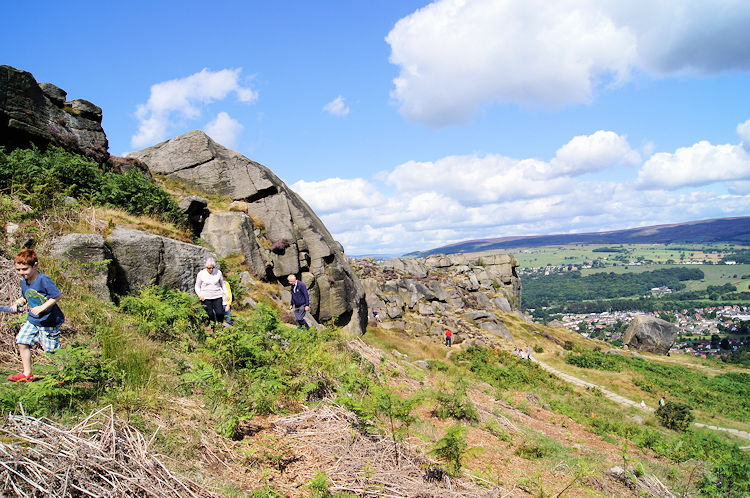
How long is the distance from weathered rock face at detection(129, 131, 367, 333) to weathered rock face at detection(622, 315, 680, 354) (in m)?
40.8

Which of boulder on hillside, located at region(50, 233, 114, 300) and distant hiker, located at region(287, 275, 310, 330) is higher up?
boulder on hillside, located at region(50, 233, 114, 300)

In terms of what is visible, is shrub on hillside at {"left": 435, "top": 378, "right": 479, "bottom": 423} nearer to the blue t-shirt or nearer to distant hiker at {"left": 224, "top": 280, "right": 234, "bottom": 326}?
distant hiker at {"left": 224, "top": 280, "right": 234, "bottom": 326}

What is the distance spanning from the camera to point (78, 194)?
11.7m

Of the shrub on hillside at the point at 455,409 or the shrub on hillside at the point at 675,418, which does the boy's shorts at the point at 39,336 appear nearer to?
the shrub on hillside at the point at 455,409

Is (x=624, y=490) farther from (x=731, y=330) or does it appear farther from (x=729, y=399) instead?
(x=731, y=330)

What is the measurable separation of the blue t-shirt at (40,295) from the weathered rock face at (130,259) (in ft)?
9.63

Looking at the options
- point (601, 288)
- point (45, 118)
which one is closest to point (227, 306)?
point (45, 118)

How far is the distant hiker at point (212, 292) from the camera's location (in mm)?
9680

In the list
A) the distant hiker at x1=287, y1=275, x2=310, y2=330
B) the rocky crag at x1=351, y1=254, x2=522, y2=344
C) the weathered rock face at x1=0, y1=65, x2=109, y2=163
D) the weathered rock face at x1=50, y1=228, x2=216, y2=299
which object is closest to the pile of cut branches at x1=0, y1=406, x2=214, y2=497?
the weathered rock face at x1=50, y1=228, x2=216, y2=299

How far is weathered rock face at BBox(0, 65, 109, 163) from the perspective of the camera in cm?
1227

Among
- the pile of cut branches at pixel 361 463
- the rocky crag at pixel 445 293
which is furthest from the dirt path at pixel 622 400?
the pile of cut branches at pixel 361 463

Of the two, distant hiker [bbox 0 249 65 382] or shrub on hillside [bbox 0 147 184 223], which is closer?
distant hiker [bbox 0 249 65 382]

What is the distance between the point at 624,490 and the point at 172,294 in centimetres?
1036

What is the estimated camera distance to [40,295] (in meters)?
5.39
